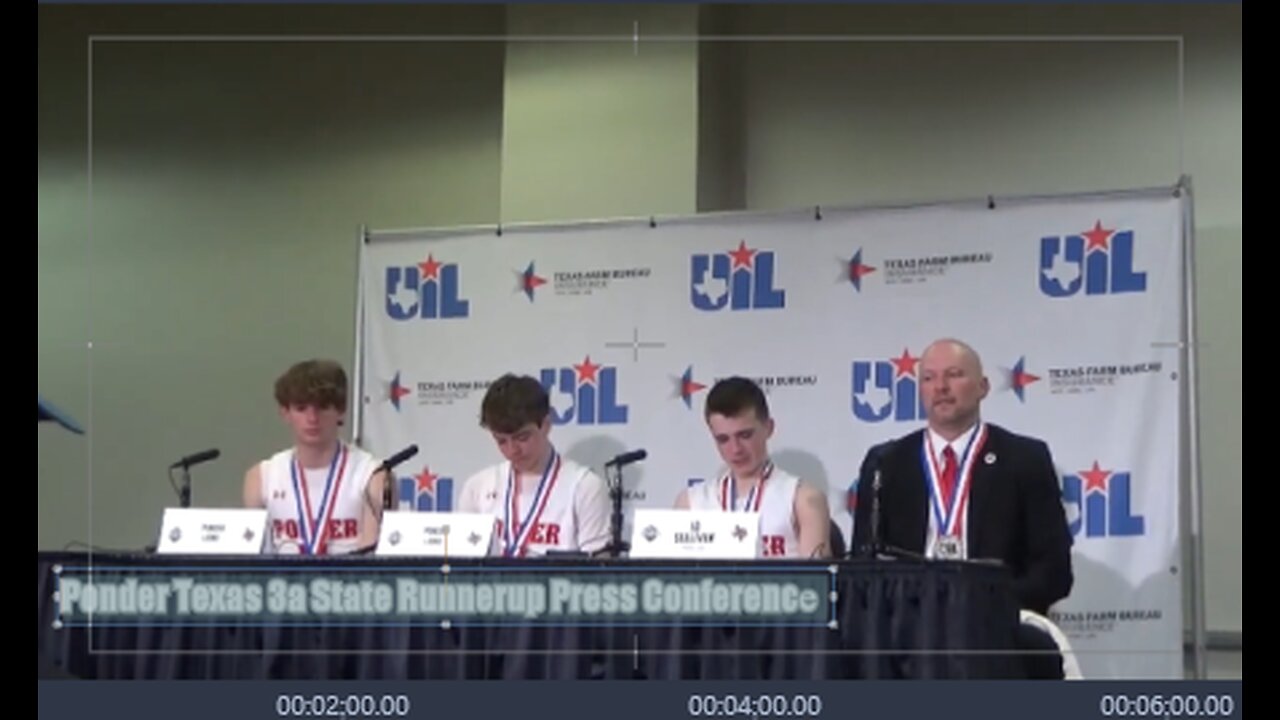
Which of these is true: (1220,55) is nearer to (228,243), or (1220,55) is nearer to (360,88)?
(360,88)

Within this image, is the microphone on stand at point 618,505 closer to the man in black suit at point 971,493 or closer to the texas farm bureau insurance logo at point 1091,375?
the man in black suit at point 971,493

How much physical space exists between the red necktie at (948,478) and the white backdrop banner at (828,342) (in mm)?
1091

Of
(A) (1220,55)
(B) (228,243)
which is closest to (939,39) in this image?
(A) (1220,55)

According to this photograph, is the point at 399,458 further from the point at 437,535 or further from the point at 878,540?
the point at 878,540

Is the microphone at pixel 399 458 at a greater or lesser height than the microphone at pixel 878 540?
greater

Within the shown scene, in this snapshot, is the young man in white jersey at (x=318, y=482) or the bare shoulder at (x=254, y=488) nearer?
the young man in white jersey at (x=318, y=482)

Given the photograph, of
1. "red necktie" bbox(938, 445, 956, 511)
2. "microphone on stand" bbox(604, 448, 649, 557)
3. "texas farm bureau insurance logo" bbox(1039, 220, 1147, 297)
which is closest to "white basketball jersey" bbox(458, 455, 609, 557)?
"microphone on stand" bbox(604, 448, 649, 557)

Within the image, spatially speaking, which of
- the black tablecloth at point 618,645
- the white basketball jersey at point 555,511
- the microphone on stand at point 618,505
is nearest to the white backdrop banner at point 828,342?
the white basketball jersey at point 555,511

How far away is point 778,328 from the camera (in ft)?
21.6

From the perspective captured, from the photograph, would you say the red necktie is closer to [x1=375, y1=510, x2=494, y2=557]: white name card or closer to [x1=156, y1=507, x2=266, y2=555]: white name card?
[x1=375, y1=510, x2=494, y2=557]: white name card

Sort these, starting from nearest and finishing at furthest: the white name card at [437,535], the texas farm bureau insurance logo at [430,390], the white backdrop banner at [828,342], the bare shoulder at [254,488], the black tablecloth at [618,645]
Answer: the black tablecloth at [618,645] → the white name card at [437,535] → the bare shoulder at [254,488] → the white backdrop banner at [828,342] → the texas farm bureau insurance logo at [430,390]

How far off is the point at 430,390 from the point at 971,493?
270 centimetres

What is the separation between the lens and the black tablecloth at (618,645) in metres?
3.95

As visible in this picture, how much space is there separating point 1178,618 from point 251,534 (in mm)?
3052
